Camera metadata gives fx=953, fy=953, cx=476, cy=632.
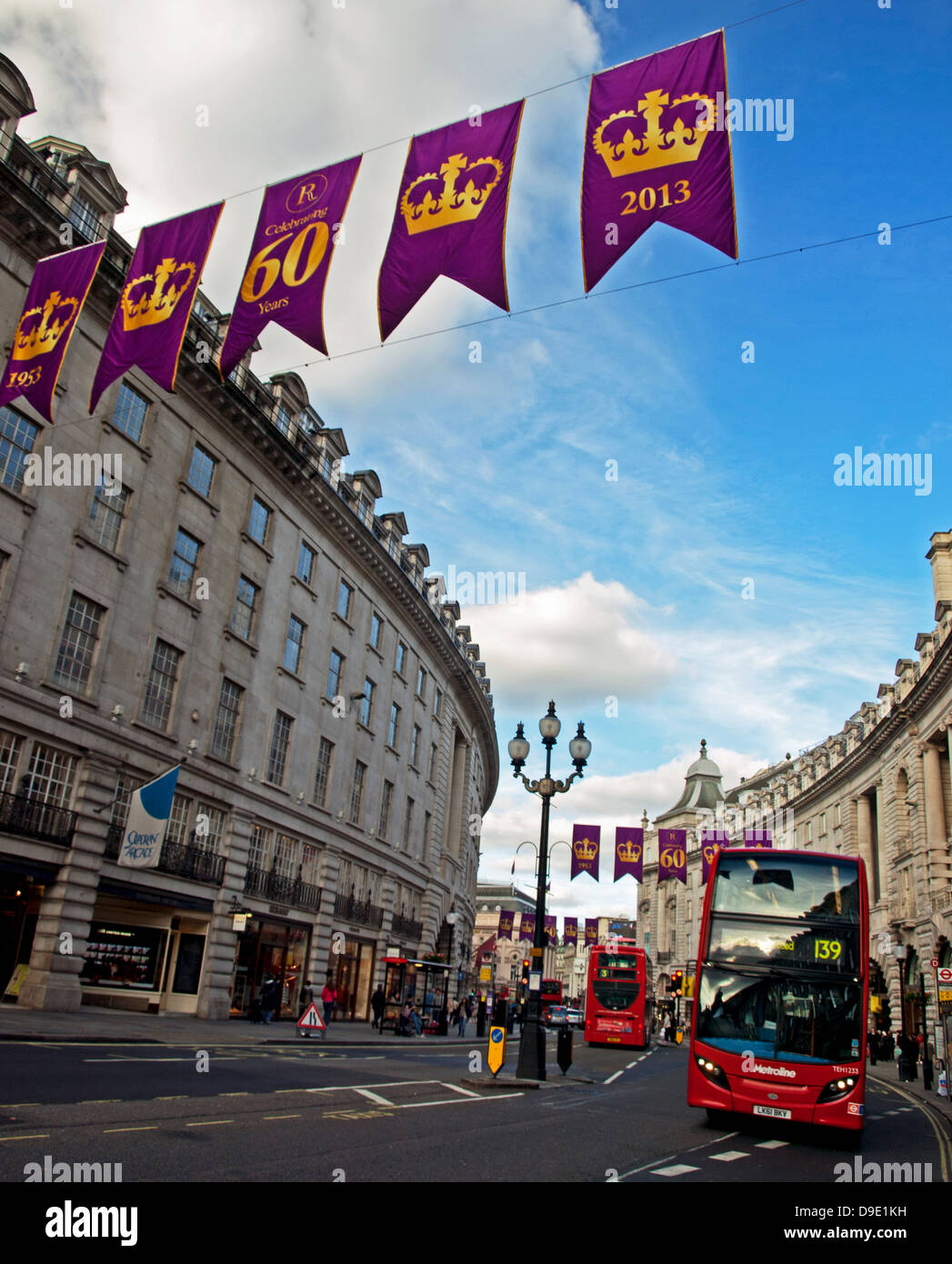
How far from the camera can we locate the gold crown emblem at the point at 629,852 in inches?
1620

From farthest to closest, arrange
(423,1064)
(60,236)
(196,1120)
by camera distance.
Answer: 1. (60,236)
2. (423,1064)
3. (196,1120)

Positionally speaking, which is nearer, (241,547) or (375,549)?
(241,547)

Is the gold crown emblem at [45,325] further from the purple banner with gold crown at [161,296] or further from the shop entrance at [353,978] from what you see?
the shop entrance at [353,978]

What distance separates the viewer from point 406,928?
4688cm

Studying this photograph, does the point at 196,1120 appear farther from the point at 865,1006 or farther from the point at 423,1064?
the point at 423,1064

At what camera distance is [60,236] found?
78.5 feet

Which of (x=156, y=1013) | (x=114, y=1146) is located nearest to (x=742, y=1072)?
(x=114, y=1146)

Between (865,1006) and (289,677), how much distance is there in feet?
81.1

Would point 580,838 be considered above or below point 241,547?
below

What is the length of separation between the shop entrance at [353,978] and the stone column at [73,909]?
15770mm

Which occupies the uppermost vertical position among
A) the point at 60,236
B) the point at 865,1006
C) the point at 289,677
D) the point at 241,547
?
the point at 60,236

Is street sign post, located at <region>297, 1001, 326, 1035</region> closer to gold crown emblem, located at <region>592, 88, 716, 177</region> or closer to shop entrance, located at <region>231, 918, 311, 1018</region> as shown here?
shop entrance, located at <region>231, 918, 311, 1018</region>

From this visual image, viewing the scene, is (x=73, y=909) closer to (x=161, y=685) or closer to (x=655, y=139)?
(x=161, y=685)

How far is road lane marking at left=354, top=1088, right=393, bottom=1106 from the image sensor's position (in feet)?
42.5
